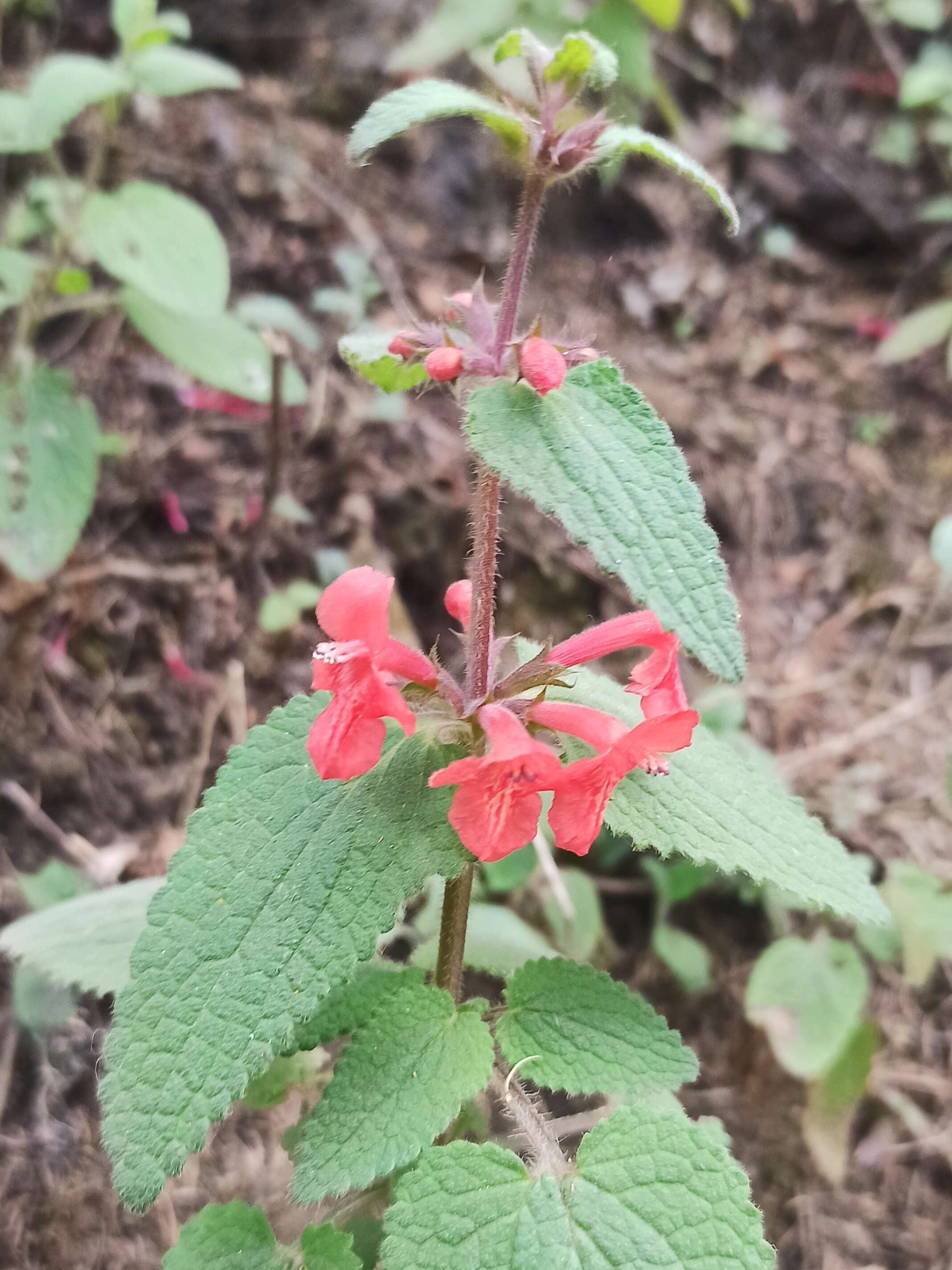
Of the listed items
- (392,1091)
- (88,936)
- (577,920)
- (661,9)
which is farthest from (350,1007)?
(661,9)

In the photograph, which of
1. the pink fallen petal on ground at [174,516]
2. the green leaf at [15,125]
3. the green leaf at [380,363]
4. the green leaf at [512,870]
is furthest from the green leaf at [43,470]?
the green leaf at [512,870]

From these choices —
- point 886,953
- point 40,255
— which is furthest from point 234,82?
point 886,953

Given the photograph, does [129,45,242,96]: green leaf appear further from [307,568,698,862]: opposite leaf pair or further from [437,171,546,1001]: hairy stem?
[307,568,698,862]: opposite leaf pair

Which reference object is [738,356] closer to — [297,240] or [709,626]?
[297,240]

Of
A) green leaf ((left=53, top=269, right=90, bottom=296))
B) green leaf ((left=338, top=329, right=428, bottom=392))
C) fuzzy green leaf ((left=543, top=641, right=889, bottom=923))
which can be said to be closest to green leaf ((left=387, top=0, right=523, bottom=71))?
green leaf ((left=53, top=269, right=90, bottom=296))

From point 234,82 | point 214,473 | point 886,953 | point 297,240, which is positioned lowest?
point 886,953

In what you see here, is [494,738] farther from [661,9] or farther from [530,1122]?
[661,9]
